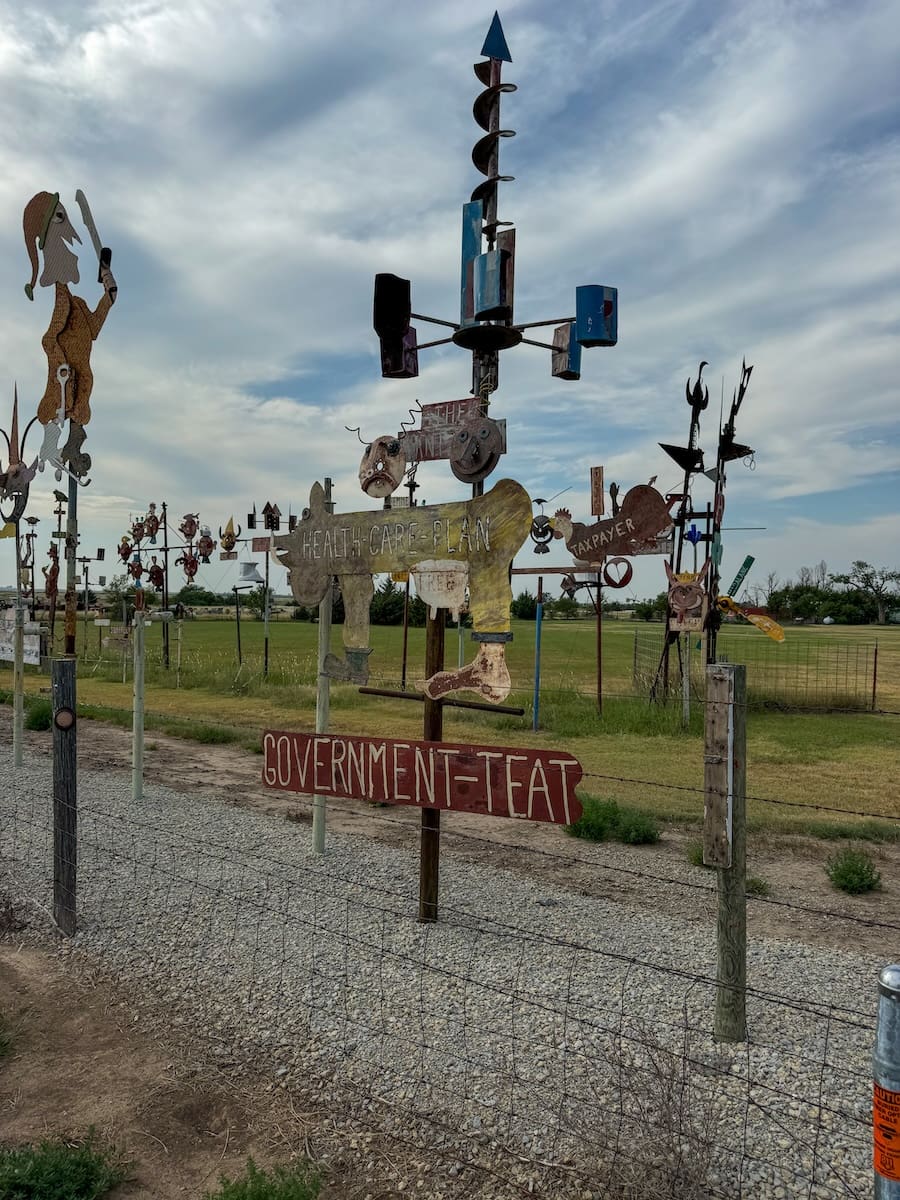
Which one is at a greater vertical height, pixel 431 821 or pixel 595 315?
pixel 595 315

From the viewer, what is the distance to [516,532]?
16.3 feet

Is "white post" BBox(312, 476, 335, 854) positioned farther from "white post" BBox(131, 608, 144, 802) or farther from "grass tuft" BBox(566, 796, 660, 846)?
"white post" BBox(131, 608, 144, 802)

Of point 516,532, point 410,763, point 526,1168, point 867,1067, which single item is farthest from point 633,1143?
point 516,532

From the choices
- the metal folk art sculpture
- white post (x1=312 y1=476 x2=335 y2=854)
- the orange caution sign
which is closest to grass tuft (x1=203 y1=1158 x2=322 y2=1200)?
the orange caution sign

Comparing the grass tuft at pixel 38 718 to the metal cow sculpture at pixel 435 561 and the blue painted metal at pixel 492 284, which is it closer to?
the metal cow sculpture at pixel 435 561

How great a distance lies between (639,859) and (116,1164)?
5234 mm

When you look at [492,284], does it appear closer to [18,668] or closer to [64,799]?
[64,799]

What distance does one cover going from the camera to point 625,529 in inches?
270

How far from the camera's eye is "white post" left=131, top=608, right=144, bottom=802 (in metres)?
9.55

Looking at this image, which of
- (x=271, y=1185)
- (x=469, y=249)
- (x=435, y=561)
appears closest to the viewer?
(x=271, y=1185)

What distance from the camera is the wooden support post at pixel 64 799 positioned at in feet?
18.3

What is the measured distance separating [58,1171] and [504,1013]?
2180 mm

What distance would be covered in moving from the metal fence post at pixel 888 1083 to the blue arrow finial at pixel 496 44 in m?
5.64

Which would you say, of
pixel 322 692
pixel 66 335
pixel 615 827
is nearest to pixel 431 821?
pixel 322 692
